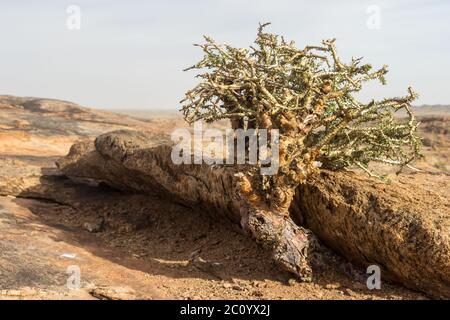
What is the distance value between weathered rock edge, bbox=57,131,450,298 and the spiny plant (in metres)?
0.36

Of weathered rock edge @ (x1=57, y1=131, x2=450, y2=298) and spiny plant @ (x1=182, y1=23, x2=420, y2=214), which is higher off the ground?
spiny plant @ (x1=182, y1=23, x2=420, y2=214)

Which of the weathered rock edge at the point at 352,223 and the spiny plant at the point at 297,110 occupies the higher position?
the spiny plant at the point at 297,110

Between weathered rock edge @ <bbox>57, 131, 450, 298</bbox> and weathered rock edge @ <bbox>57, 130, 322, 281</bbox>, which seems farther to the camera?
weathered rock edge @ <bbox>57, 130, 322, 281</bbox>

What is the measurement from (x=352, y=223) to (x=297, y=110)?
73.4 inches

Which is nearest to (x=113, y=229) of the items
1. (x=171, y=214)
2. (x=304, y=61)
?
(x=171, y=214)

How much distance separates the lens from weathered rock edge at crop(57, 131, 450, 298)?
21.6ft

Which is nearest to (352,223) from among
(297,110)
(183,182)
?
(297,110)

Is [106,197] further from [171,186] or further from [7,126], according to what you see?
[7,126]

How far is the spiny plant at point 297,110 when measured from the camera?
7359mm

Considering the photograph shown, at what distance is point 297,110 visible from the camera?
7590 millimetres

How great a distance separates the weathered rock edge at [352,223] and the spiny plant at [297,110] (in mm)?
359

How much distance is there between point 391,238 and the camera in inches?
268

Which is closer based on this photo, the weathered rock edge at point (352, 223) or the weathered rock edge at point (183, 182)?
the weathered rock edge at point (352, 223)

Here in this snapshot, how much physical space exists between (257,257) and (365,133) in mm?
2596
